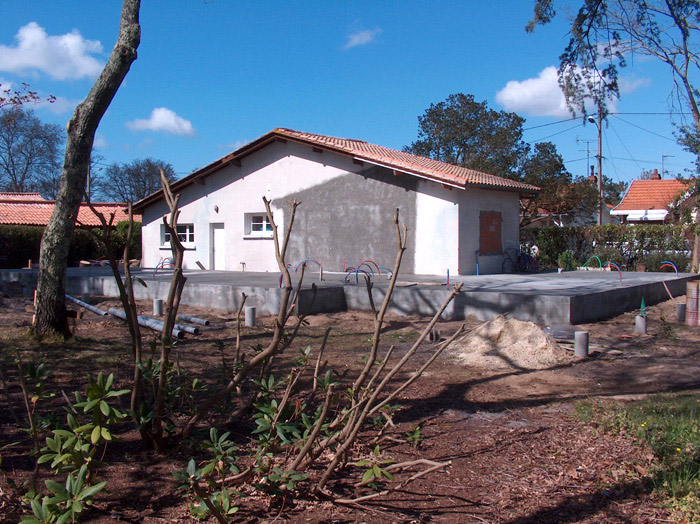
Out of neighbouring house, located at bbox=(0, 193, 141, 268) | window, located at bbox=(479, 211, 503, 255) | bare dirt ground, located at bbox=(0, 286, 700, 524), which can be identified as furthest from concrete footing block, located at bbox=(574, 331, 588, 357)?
neighbouring house, located at bbox=(0, 193, 141, 268)

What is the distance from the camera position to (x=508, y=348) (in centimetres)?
734

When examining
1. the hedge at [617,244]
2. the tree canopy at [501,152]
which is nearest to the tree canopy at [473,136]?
the tree canopy at [501,152]

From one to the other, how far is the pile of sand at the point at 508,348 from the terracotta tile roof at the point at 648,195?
2894cm

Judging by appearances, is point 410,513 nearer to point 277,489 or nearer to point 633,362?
point 277,489

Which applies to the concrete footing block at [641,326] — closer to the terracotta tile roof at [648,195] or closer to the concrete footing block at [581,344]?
the concrete footing block at [581,344]

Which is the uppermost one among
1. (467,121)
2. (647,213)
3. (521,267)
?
(467,121)

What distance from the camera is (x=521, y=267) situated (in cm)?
1808

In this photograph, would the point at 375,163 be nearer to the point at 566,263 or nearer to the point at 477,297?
the point at 477,297

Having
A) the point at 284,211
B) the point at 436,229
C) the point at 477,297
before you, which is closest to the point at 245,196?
the point at 284,211

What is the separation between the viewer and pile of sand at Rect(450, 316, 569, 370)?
706 cm

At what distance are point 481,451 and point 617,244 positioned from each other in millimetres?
19374

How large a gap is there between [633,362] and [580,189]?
1013 inches

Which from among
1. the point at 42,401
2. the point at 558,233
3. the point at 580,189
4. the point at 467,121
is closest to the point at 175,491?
the point at 42,401

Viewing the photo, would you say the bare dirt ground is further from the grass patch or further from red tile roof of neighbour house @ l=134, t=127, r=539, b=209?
red tile roof of neighbour house @ l=134, t=127, r=539, b=209
